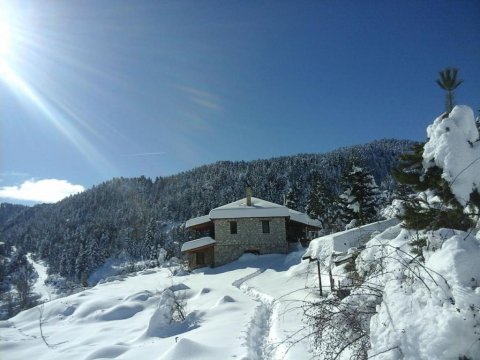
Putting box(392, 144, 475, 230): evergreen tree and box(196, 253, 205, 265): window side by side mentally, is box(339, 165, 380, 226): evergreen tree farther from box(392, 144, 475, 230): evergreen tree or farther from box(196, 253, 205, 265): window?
box(392, 144, 475, 230): evergreen tree

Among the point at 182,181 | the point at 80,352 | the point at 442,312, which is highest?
the point at 182,181

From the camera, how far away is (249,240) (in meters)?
31.4

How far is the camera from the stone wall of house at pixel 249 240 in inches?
1232

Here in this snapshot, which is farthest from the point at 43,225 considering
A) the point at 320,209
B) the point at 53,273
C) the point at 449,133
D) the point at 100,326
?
the point at 449,133

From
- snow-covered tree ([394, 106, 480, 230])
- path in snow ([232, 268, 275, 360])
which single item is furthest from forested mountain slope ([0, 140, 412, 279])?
snow-covered tree ([394, 106, 480, 230])

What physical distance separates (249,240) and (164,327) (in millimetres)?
20593

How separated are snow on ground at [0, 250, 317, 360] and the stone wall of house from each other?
36.2 ft

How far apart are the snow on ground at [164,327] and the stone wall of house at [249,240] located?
11024mm

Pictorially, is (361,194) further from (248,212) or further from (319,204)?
(319,204)

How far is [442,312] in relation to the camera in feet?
9.20

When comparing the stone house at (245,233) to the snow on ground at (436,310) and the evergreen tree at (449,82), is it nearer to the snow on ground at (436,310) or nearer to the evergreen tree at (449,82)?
the evergreen tree at (449,82)

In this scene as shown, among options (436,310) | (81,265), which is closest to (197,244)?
(436,310)

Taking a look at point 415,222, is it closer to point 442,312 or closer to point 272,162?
point 442,312

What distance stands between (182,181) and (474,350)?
18025 centimetres
